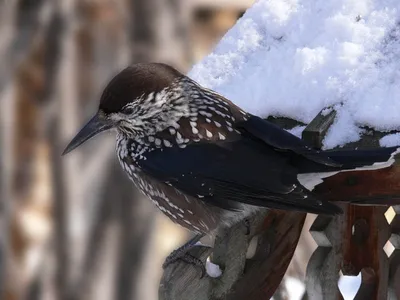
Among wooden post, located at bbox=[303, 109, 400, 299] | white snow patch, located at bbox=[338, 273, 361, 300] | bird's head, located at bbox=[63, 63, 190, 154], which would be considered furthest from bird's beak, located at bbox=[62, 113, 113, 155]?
white snow patch, located at bbox=[338, 273, 361, 300]

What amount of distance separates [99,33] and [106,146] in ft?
2.91

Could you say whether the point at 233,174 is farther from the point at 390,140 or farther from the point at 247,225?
the point at 390,140

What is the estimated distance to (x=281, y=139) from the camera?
9.57ft

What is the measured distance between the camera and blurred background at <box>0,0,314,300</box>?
696 centimetres

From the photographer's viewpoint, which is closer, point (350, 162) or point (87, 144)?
point (350, 162)

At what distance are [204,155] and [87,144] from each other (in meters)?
4.07

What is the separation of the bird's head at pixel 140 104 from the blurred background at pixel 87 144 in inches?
133

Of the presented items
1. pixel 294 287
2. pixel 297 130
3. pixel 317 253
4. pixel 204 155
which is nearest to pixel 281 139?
pixel 297 130

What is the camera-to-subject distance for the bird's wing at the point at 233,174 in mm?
2883

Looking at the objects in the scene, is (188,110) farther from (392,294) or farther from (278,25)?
(392,294)

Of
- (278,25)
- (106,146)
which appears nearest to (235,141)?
(278,25)

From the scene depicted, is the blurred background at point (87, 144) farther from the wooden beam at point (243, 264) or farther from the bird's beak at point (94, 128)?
the wooden beam at point (243, 264)

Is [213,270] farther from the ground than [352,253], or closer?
farther from the ground

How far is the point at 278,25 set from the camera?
3350mm
